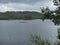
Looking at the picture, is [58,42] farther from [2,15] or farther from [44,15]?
[2,15]

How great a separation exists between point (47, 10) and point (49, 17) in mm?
174

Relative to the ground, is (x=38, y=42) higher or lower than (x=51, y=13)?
lower

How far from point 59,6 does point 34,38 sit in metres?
1.03

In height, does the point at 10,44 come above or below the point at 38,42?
below

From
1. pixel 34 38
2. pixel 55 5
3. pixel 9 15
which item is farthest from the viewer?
pixel 9 15

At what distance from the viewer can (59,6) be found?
4695 millimetres

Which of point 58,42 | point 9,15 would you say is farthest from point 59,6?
point 9,15

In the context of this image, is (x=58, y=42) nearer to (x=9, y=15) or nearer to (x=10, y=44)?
(x=10, y=44)

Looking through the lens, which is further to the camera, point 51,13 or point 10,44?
point 10,44

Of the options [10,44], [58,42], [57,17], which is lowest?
[10,44]

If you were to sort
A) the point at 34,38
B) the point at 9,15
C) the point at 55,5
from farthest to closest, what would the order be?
the point at 9,15, the point at 34,38, the point at 55,5

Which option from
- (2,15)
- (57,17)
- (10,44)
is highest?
(57,17)

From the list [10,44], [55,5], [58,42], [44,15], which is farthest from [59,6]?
[10,44]

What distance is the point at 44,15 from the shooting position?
468cm
